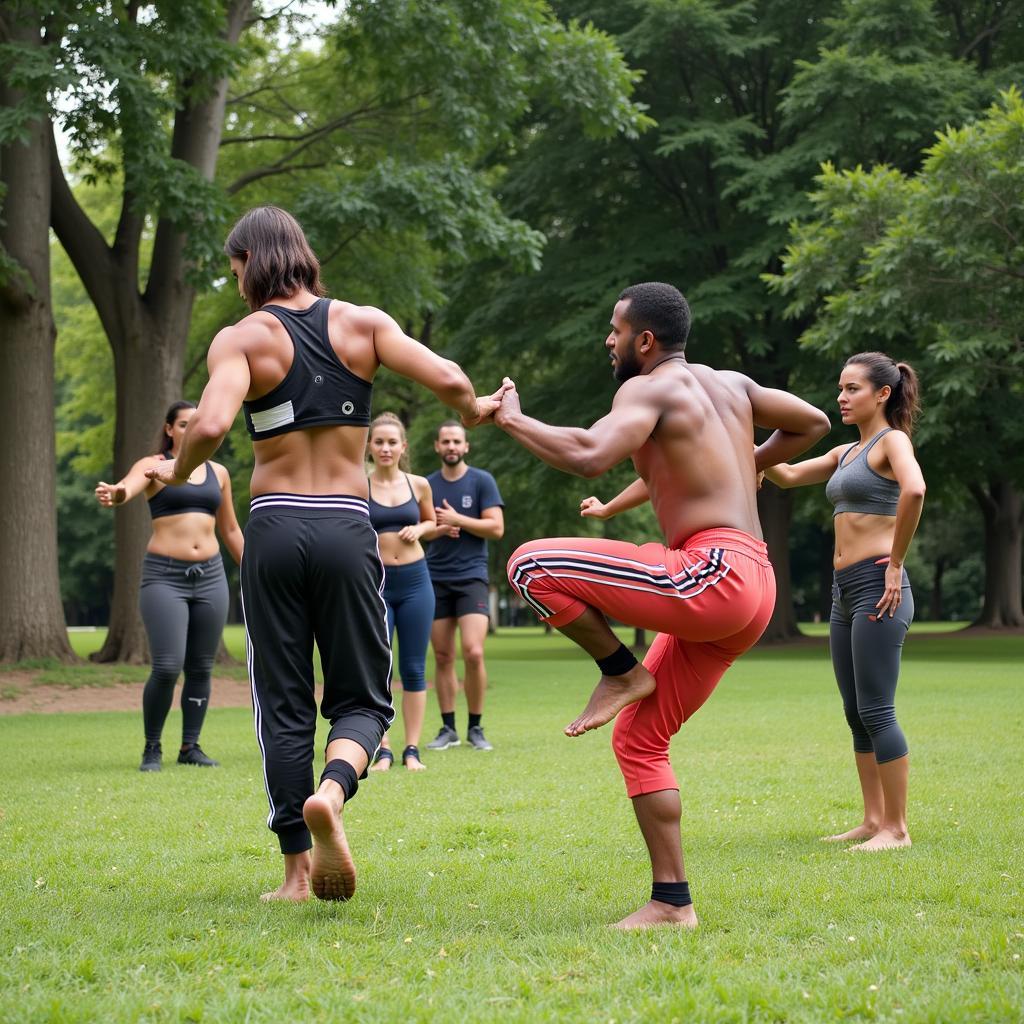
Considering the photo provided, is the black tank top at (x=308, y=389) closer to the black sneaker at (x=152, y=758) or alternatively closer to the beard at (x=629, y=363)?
the beard at (x=629, y=363)

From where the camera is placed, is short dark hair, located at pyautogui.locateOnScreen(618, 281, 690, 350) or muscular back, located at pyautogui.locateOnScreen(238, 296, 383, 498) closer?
short dark hair, located at pyautogui.locateOnScreen(618, 281, 690, 350)

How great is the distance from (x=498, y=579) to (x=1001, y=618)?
16.6 m

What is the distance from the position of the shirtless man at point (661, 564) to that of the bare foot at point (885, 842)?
179cm

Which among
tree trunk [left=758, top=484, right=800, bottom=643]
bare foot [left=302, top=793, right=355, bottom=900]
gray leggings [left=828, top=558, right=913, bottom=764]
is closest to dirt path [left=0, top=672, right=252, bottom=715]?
gray leggings [left=828, top=558, right=913, bottom=764]

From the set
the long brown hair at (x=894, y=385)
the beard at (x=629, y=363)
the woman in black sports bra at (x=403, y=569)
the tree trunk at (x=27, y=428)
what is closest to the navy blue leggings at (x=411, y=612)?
the woman in black sports bra at (x=403, y=569)

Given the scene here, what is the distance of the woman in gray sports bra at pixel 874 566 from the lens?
630 cm

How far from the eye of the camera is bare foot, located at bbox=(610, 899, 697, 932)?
178 inches

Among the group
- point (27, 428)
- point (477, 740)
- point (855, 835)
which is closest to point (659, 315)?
point (855, 835)

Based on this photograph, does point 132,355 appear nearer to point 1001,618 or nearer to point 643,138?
point 643,138

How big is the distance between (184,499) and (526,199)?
20.9 m

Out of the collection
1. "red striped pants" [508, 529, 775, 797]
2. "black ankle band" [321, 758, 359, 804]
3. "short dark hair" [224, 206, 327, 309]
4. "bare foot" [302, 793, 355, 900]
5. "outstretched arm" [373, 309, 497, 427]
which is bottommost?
"bare foot" [302, 793, 355, 900]

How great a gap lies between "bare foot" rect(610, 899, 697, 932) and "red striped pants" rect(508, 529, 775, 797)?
0.41 metres

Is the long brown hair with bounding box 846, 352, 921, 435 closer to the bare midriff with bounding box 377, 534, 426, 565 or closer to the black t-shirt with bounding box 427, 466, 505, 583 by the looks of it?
the bare midriff with bounding box 377, 534, 426, 565

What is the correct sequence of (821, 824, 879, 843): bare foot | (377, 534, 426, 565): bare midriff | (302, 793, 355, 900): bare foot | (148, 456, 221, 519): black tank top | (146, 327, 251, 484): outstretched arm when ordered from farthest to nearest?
(377, 534, 426, 565): bare midriff, (148, 456, 221, 519): black tank top, (821, 824, 879, 843): bare foot, (146, 327, 251, 484): outstretched arm, (302, 793, 355, 900): bare foot
